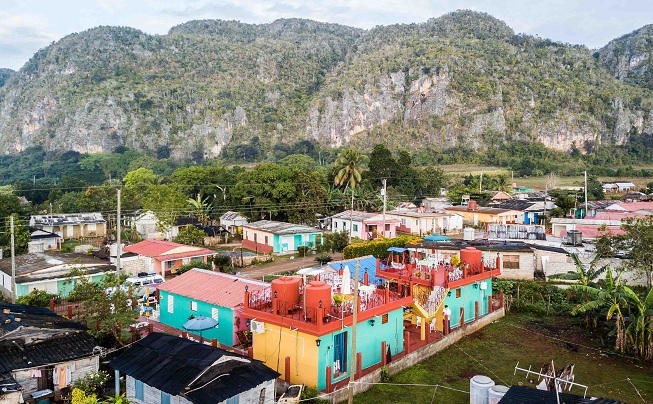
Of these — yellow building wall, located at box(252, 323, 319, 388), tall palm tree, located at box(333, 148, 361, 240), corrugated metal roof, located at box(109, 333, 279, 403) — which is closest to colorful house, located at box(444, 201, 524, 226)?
tall palm tree, located at box(333, 148, 361, 240)

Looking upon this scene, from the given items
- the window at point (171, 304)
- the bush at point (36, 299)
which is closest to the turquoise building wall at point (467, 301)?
the window at point (171, 304)

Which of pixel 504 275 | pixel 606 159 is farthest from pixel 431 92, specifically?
pixel 504 275

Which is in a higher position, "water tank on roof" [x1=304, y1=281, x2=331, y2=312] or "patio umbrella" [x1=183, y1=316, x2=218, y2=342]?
"water tank on roof" [x1=304, y1=281, x2=331, y2=312]

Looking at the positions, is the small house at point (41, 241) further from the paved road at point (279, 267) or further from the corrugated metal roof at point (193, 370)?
the corrugated metal roof at point (193, 370)

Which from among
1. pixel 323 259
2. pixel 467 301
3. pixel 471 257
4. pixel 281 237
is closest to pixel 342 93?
pixel 281 237

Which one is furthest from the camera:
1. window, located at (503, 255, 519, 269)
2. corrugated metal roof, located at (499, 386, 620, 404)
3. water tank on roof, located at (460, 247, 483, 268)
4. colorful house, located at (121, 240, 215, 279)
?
colorful house, located at (121, 240, 215, 279)

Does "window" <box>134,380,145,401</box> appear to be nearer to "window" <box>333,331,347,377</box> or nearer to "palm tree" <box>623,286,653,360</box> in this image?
"window" <box>333,331,347,377</box>

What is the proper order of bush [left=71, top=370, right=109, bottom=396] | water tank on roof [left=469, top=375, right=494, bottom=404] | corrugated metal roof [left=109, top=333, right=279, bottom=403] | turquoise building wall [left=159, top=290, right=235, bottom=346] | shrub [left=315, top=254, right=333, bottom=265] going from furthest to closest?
shrub [left=315, top=254, right=333, bottom=265], turquoise building wall [left=159, top=290, right=235, bottom=346], bush [left=71, top=370, right=109, bottom=396], water tank on roof [left=469, top=375, right=494, bottom=404], corrugated metal roof [left=109, top=333, right=279, bottom=403]

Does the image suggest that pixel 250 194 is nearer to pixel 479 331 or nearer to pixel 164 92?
pixel 479 331

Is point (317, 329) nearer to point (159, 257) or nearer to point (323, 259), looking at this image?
point (159, 257)
